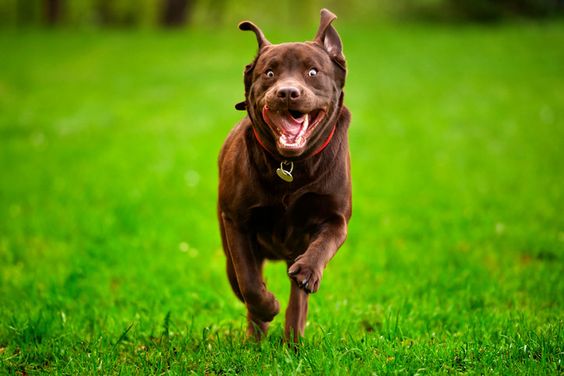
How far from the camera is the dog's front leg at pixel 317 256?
3.42m

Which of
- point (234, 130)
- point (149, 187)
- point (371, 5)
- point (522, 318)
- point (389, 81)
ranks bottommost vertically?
point (371, 5)

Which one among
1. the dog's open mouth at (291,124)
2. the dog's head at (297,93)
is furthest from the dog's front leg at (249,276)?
the dog's open mouth at (291,124)

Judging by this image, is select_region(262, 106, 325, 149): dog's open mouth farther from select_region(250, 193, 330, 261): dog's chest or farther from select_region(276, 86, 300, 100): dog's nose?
select_region(250, 193, 330, 261): dog's chest

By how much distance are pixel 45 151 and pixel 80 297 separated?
691 centimetres

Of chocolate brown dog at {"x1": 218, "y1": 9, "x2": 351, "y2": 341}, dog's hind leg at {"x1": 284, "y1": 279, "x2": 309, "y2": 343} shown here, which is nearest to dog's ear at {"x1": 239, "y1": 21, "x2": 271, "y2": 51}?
chocolate brown dog at {"x1": 218, "y1": 9, "x2": 351, "y2": 341}

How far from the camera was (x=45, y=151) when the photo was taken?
12.1 meters

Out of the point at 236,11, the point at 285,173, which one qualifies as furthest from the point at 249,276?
the point at 236,11

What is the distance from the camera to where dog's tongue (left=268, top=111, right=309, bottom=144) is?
11.8 feet

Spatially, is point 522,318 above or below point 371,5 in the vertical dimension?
above

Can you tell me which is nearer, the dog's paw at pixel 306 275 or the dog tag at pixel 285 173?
the dog's paw at pixel 306 275

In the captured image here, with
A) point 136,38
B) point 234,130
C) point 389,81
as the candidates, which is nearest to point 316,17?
point 136,38

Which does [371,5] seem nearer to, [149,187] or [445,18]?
[445,18]

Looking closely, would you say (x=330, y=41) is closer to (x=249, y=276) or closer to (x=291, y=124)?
(x=291, y=124)

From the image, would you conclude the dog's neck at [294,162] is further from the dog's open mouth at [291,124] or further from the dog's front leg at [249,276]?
the dog's front leg at [249,276]
